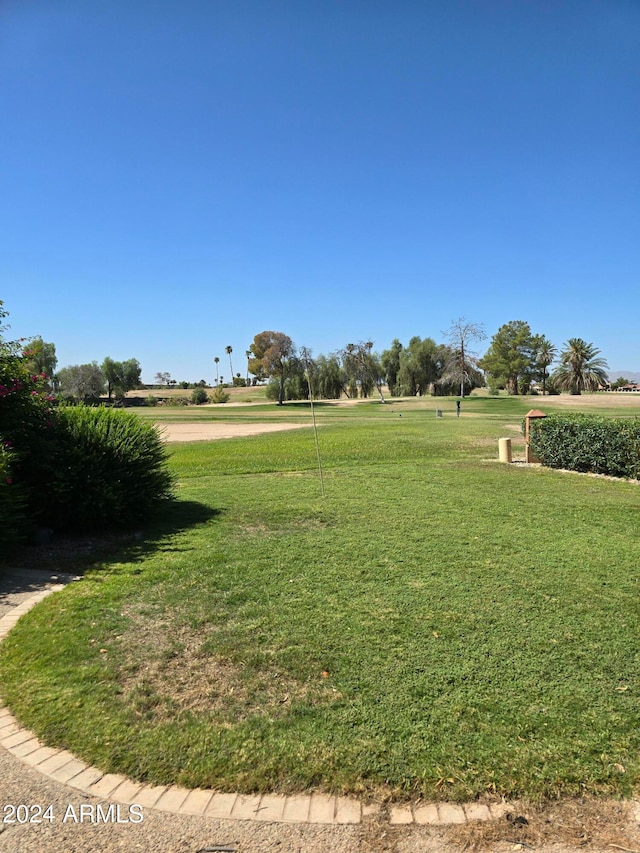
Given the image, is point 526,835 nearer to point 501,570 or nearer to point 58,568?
point 501,570

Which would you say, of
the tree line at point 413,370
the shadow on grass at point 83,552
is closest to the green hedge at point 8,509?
the shadow on grass at point 83,552

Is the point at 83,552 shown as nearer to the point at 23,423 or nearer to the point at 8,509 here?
the point at 8,509

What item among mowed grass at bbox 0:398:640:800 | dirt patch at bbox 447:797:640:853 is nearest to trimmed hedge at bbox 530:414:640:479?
mowed grass at bbox 0:398:640:800

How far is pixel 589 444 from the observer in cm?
1101

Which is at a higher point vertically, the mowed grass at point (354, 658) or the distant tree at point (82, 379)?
the distant tree at point (82, 379)

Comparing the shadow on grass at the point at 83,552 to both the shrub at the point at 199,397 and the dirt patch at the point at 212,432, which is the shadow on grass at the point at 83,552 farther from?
the shrub at the point at 199,397

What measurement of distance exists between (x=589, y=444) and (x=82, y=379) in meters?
78.1

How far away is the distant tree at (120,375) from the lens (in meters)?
86.0

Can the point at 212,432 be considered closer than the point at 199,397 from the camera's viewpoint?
Yes

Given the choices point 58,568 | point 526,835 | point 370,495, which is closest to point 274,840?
point 526,835

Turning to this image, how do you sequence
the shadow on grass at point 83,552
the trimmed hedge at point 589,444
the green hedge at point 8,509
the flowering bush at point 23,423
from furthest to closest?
the trimmed hedge at point 589,444 < the flowering bush at point 23,423 < the green hedge at point 8,509 < the shadow on grass at point 83,552

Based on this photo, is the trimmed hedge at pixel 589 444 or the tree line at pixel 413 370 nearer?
the trimmed hedge at pixel 589 444

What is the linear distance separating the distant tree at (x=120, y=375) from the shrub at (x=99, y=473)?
267 feet

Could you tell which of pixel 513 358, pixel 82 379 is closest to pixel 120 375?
pixel 82 379
